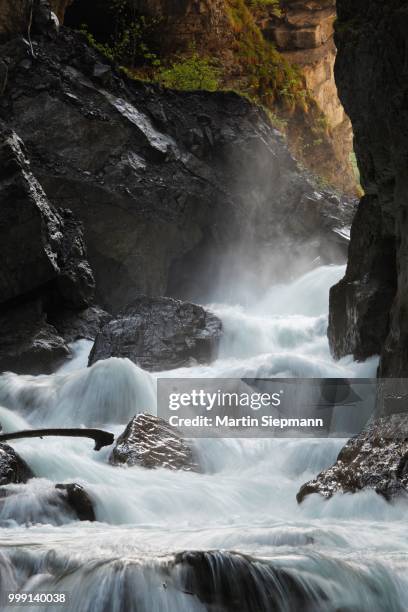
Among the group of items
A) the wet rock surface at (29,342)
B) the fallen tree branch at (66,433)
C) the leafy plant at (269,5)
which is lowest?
the fallen tree branch at (66,433)

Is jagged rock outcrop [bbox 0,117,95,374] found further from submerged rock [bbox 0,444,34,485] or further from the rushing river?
submerged rock [bbox 0,444,34,485]

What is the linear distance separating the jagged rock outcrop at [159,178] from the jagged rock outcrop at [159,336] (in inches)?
154

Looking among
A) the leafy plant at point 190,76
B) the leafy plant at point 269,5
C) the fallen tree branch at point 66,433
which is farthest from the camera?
the leafy plant at point 269,5

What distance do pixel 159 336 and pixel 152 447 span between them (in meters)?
5.08

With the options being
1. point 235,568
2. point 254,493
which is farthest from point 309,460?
point 235,568

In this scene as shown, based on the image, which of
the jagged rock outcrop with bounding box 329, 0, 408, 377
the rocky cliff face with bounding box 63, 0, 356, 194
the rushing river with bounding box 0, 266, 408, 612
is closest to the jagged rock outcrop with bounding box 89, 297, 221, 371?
the rushing river with bounding box 0, 266, 408, 612

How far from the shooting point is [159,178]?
677 inches

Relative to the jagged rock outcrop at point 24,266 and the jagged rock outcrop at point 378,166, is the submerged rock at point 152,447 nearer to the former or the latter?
the jagged rock outcrop at point 378,166

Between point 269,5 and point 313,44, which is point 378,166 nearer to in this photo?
point 313,44

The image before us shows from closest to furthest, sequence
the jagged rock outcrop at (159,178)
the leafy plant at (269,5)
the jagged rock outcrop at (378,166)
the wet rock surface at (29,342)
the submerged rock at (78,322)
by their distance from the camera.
→ the jagged rock outcrop at (378,166) < the wet rock surface at (29,342) < the submerged rock at (78,322) < the jagged rock outcrop at (159,178) < the leafy plant at (269,5)

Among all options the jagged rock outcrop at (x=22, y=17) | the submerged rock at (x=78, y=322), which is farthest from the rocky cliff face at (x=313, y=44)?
the submerged rock at (x=78, y=322)

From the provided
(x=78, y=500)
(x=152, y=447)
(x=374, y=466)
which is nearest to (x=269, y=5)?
(x=152, y=447)

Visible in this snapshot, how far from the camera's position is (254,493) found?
22.3 feet

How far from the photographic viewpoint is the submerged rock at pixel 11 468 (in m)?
5.74
